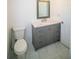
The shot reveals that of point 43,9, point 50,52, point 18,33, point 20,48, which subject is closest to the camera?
point 20,48

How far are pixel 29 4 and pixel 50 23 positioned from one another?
3.27ft

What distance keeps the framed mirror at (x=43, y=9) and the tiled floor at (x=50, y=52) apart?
111 cm

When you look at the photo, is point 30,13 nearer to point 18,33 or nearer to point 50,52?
point 18,33

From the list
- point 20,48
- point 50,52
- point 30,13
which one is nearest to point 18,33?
point 20,48

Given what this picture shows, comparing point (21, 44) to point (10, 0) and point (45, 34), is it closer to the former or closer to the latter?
point (45, 34)

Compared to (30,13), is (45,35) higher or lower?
lower

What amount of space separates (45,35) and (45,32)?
4.3 inches

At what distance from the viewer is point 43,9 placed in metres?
3.62

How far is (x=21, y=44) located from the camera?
2.78 m

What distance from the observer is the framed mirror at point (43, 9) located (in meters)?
3.54

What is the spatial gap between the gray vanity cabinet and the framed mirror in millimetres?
505

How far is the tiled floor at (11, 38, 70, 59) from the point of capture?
312 cm

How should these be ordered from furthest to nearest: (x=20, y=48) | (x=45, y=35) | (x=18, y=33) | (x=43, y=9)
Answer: (x=43, y=9) → (x=45, y=35) → (x=18, y=33) → (x=20, y=48)
